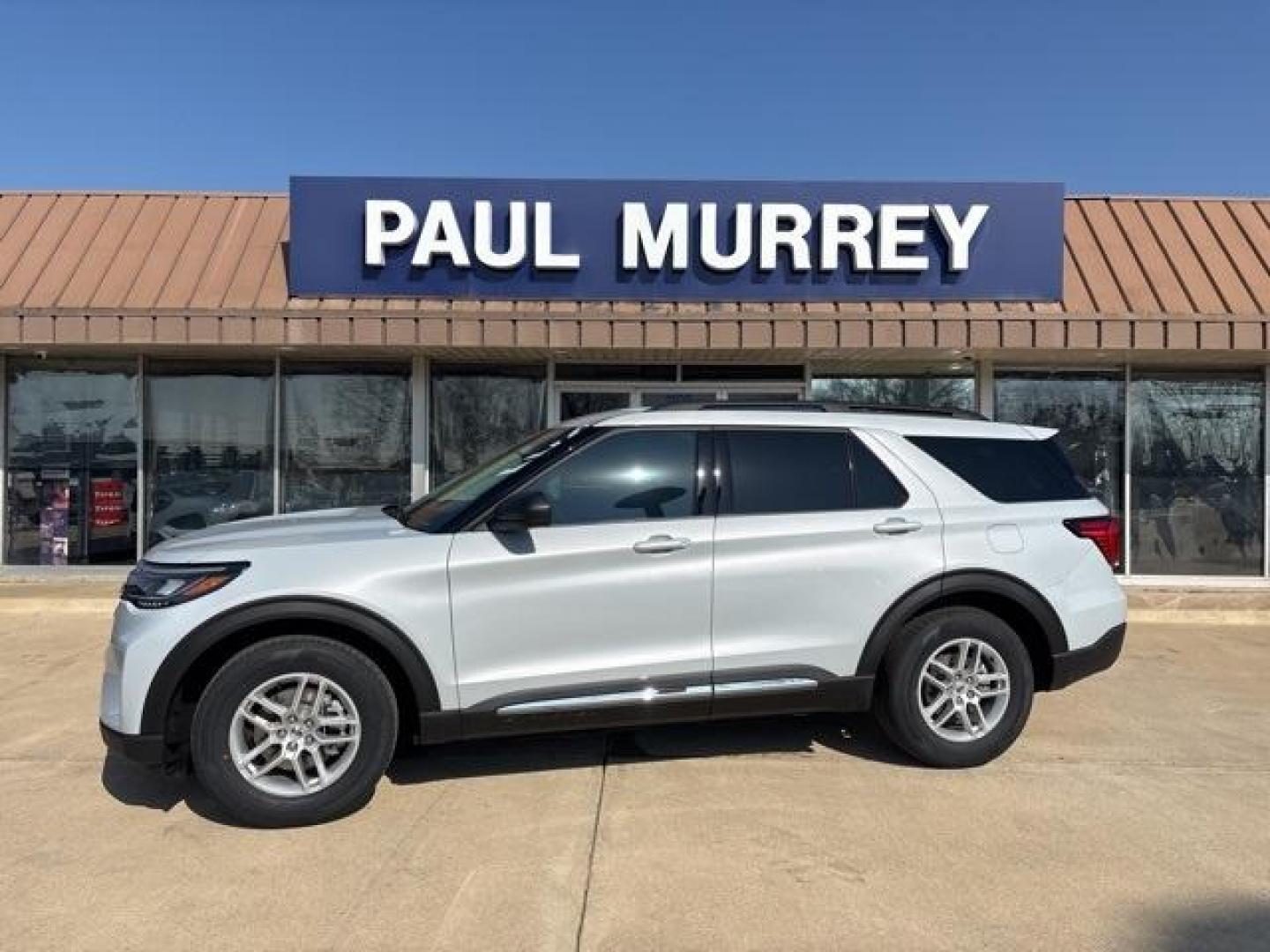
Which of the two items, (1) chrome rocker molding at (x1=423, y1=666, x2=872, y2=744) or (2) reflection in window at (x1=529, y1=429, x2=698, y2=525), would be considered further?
(2) reflection in window at (x1=529, y1=429, x2=698, y2=525)

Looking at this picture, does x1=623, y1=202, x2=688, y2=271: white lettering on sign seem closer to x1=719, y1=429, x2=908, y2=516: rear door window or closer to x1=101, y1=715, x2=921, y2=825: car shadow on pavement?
x1=719, y1=429, x2=908, y2=516: rear door window

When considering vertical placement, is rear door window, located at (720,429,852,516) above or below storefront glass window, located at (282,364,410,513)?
below

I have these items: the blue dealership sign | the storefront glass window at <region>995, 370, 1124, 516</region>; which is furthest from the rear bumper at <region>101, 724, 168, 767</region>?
the storefront glass window at <region>995, 370, 1124, 516</region>

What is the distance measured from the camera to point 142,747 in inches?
157

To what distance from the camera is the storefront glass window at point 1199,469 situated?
10.2m

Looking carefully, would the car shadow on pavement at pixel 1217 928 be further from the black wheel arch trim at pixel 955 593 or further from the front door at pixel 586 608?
the front door at pixel 586 608

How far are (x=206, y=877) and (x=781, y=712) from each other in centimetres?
252

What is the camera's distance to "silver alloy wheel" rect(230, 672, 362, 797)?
13.3ft

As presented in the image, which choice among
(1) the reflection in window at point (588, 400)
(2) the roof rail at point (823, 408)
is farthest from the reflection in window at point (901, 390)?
(2) the roof rail at point (823, 408)

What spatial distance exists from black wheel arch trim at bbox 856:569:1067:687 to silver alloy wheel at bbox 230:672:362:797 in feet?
7.82

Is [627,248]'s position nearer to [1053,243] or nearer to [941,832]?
[1053,243]

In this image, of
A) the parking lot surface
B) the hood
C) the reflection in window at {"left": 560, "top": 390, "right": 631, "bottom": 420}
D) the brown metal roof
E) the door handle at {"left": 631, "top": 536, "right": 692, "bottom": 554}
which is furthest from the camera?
the reflection in window at {"left": 560, "top": 390, "right": 631, "bottom": 420}

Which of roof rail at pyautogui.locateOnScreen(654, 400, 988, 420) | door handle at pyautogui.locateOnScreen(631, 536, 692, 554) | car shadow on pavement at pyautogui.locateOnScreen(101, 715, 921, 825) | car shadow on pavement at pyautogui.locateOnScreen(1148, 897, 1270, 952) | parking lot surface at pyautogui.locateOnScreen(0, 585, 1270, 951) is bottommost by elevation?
car shadow on pavement at pyautogui.locateOnScreen(1148, 897, 1270, 952)

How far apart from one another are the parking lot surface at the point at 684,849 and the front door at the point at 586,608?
493mm
